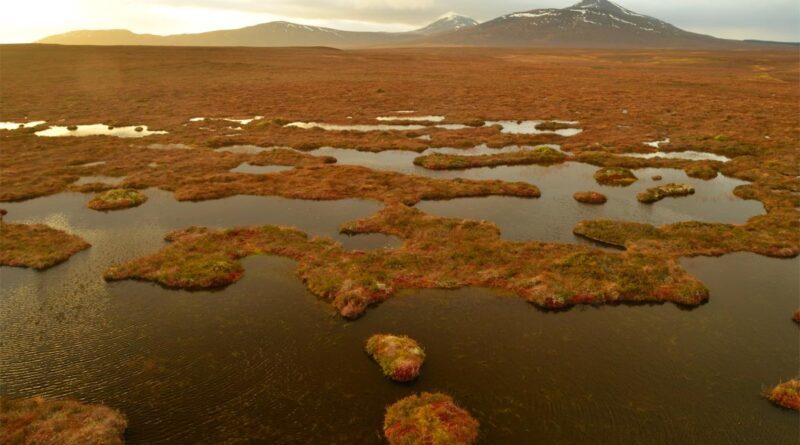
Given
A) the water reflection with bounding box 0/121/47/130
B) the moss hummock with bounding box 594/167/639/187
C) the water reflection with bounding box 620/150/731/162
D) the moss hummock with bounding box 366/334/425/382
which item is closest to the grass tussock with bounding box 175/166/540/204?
the moss hummock with bounding box 594/167/639/187

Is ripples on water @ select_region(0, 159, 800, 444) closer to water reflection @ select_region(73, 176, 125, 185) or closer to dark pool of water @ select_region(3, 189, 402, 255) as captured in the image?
dark pool of water @ select_region(3, 189, 402, 255)

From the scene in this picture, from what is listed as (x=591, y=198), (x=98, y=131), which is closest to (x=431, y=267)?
(x=591, y=198)

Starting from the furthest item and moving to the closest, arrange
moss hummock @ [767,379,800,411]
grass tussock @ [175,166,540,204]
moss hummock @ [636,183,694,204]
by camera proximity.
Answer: grass tussock @ [175,166,540,204], moss hummock @ [636,183,694,204], moss hummock @ [767,379,800,411]

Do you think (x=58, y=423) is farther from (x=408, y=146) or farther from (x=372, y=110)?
(x=372, y=110)

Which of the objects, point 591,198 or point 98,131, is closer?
point 591,198

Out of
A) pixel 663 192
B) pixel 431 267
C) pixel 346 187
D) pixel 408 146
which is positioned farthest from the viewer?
pixel 408 146

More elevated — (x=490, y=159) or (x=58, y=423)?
(x=490, y=159)
